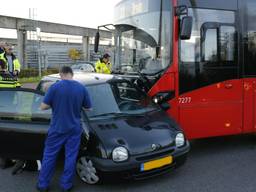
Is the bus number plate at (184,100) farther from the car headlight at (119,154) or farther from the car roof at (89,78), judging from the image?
the car headlight at (119,154)

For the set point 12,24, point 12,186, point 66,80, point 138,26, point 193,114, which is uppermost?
point 12,24

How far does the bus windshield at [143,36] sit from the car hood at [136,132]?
1305 millimetres

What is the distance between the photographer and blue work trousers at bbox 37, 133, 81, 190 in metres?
5.12

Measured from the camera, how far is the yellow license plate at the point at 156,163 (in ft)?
17.0

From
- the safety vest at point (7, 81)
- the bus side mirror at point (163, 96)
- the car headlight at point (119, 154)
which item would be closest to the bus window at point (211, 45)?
the bus side mirror at point (163, 96)

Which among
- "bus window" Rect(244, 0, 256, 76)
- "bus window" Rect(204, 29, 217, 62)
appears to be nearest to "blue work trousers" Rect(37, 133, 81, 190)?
"bus window" Rect(204, 29, 217, 62)

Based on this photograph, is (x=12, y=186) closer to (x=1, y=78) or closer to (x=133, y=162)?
(x=133, y=162)

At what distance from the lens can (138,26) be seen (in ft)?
24.0

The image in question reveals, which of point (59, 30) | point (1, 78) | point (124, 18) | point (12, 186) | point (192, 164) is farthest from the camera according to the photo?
point (59, 30)

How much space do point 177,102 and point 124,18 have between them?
2202 millimetres

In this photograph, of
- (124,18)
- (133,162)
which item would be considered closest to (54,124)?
(133,162)

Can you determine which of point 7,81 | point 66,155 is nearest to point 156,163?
point 66,155

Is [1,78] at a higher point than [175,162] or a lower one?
higher

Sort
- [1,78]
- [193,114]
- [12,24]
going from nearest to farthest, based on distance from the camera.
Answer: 1. [193,114]
2. [1,78]
3. [12,24]
